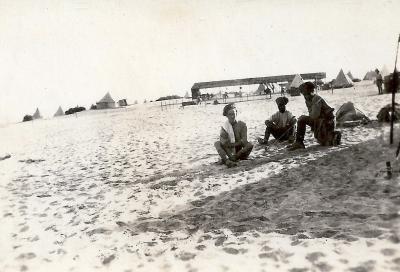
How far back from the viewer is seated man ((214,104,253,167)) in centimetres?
577

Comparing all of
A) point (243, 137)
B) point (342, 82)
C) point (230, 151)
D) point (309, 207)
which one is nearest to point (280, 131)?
point (243, 137)

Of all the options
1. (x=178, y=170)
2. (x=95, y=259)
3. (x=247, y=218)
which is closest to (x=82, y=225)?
(x=95, y=259)

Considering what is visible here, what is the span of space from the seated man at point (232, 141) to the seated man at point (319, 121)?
0.90m

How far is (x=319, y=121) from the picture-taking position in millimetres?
6066

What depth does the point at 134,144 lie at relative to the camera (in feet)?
30.8

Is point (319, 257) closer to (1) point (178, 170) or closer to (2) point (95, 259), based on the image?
(2) point (95, 259)

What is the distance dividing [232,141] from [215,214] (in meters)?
2.33

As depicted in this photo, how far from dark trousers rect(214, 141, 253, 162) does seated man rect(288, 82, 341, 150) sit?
85 cm

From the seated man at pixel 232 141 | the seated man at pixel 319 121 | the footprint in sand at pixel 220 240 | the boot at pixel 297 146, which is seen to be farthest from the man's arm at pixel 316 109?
the footprint in sand at pixel 220 240

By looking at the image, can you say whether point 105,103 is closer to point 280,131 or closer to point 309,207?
point 280,131

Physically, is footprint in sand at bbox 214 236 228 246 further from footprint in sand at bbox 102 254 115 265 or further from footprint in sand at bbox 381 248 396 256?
footprint in sand at bbox 381 248 396 256

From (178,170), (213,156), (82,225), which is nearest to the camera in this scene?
(82,225)

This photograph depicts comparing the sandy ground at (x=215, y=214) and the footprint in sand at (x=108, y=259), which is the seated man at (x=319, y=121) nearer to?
the sandy ground at (x=215, y=214)

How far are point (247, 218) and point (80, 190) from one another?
2.94 meters
